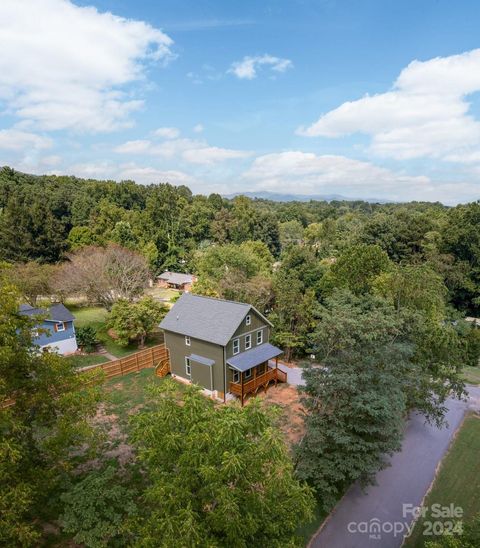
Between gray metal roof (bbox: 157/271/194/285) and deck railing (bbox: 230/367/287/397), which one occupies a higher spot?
gray metal roof (bbox: 157/271/194/285)

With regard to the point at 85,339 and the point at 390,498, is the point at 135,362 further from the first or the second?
the point at 390,498

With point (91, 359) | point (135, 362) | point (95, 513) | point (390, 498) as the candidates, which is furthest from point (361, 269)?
point (95, 513)

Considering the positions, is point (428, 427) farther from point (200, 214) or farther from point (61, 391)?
point (200, 214)

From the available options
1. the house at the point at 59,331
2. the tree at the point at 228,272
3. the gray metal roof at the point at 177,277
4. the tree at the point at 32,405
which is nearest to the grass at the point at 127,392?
the house at the point at 59,331

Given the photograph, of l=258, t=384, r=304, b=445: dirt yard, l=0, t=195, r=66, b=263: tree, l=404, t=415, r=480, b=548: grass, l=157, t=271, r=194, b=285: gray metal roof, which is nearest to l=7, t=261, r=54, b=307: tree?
l=0, t=195, r=66, b=263: tree

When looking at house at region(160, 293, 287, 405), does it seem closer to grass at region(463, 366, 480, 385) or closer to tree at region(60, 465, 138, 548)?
tree at region(60, 465, 138, 548)

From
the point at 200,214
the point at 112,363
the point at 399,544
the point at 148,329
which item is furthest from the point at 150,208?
the point at 399,544

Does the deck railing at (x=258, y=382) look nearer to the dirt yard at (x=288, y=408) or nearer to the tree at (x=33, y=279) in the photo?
the dirt yard at (x=288, y=408)
